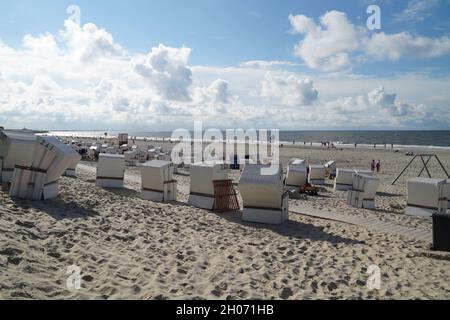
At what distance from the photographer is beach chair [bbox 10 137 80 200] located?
9141mm

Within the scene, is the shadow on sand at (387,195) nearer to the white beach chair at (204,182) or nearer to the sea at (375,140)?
the white beach chair at (204,182)

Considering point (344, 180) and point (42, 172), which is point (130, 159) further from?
point (42, 172)

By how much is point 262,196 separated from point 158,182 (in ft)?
12.8

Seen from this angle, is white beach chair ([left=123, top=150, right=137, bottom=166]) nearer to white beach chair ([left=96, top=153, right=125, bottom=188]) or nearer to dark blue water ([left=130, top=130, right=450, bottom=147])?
white beach chair ([left=96, top=153, right=125, bottom=188])

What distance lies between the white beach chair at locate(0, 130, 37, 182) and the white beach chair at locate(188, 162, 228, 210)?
4830 millimetres

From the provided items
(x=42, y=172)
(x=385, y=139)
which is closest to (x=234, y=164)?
(x=42, y=172)

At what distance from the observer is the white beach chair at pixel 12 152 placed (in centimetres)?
1097

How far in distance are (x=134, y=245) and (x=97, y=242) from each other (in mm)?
649

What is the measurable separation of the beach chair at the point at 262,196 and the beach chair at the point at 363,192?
14.6 ft

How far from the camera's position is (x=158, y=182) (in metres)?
12.4

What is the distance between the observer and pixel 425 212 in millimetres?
12516

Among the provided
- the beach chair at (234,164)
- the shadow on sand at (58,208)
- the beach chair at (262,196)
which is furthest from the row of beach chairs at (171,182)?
the beach chair at (234,164)
